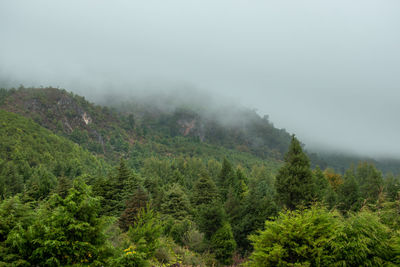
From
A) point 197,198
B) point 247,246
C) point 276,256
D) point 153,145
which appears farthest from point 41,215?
point 153,145

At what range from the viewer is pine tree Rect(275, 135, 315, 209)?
2084 centimetres

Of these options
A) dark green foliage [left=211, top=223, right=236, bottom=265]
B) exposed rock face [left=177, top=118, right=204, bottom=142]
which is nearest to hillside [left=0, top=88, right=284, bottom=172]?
exposed rock face [left=177, top=118, right=204, bottom=142]

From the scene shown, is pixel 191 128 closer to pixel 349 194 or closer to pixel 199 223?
pixel 349 194

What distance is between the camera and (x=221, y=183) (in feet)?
136

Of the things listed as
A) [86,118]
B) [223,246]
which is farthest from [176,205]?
[86,118]

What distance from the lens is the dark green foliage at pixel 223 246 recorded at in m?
16.1

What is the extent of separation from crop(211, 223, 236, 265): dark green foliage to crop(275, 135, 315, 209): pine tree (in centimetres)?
681

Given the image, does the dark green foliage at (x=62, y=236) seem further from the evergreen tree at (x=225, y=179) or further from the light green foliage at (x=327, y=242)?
the evergreen tree at (x=225, y=179)

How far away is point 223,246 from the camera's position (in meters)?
16.3

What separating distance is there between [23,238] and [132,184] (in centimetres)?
2293

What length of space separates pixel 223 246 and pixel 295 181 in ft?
28.6

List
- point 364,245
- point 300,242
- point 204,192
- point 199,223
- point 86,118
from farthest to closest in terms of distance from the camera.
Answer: point 86,118, point 204,192, point 199,223, point 300,242, point 364,245

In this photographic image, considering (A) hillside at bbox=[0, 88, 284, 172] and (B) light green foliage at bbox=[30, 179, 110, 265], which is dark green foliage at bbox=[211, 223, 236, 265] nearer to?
(B) light green foliage at bbox=[30, 179, 110, 265]

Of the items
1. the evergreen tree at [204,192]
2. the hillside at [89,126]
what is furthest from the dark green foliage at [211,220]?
the hillside at [89,126]
